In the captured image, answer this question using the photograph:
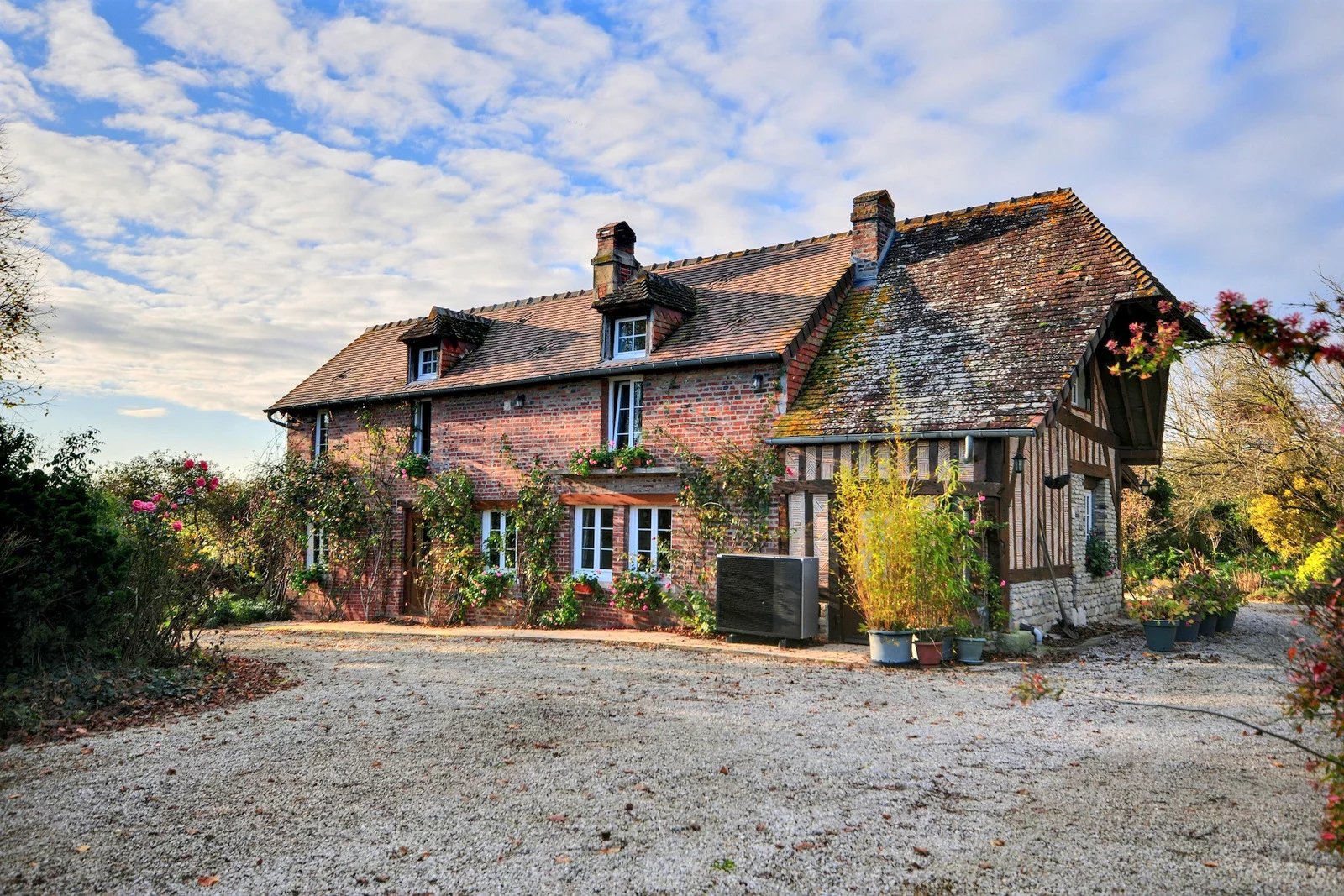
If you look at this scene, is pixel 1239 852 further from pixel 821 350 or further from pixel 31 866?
pixel 821 350

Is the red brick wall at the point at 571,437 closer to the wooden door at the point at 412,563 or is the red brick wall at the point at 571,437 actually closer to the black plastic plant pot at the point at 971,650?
the wooden door at the point at 412,563

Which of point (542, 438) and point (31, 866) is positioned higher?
point (542, 438)

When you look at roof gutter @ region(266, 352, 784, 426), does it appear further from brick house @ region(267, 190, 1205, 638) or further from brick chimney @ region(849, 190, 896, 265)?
brick chimney @ region(849, 190, 896, 265)

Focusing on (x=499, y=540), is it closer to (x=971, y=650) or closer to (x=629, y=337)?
(x=629, y=337)

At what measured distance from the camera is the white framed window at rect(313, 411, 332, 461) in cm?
1794

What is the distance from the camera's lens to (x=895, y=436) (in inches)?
422

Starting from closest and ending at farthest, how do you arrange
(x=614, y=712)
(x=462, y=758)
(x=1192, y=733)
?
1. (x=462, y=758)
2. (x=1192, y=733)
3. (x=614, y=712)

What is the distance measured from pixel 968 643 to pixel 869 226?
7.25 m

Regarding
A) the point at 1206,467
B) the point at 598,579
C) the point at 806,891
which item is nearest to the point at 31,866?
the point at 806,891

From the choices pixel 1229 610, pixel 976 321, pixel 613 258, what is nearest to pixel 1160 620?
pixel 1229 610

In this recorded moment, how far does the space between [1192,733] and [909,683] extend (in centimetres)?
261

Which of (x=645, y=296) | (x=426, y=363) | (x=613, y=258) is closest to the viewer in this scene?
(x=645, y=296)

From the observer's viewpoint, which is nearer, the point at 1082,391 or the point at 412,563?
the point at 1082,391

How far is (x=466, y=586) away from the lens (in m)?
14.7
